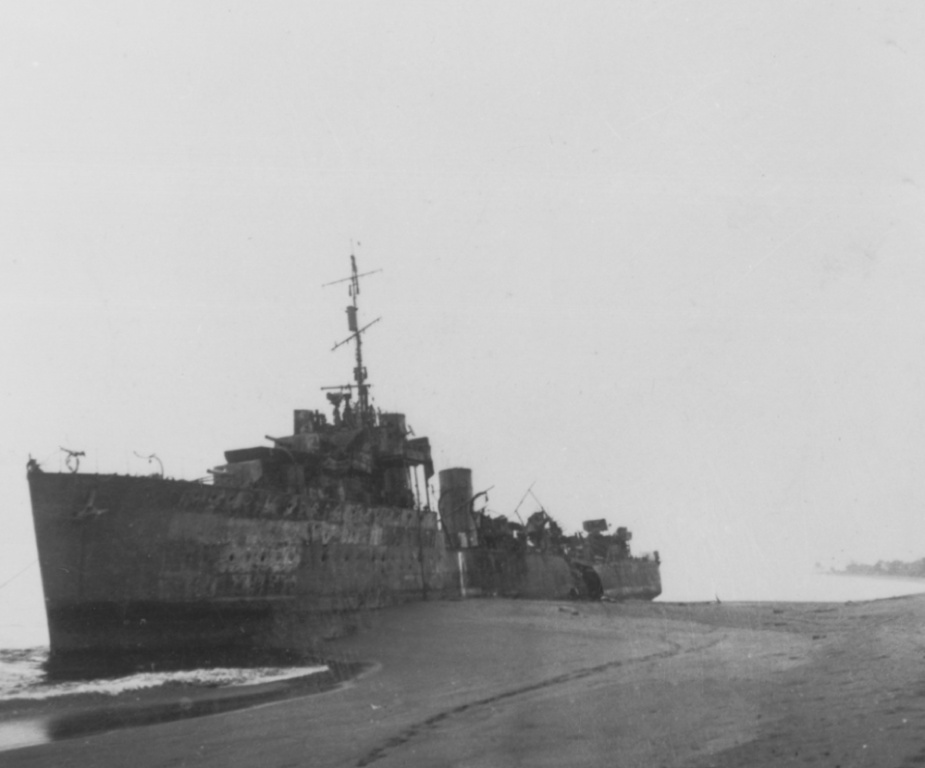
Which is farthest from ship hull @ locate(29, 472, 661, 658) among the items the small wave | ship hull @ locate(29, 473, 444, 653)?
the small wave

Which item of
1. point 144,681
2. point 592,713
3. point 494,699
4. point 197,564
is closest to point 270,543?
point 197,564

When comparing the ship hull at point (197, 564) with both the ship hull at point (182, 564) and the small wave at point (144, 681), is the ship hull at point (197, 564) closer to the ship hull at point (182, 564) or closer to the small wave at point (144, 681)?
the ship hull at point (182, 564)

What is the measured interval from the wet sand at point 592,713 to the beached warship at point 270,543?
4515 millimetres

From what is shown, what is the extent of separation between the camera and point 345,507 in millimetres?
21656

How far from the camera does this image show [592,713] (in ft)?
23.0

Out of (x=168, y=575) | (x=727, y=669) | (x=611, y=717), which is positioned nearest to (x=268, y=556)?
(x=168, y=575)

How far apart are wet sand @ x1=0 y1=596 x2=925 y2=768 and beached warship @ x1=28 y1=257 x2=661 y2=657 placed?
4515mm

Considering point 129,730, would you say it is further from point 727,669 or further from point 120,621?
point 120,621

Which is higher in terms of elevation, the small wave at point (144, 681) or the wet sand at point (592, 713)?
the wet sand at point (592, 713)

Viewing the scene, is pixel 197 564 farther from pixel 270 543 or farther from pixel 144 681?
pixel 144 681

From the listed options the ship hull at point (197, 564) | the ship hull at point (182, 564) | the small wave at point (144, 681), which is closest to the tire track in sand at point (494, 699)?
the small wave at point (144, 681)

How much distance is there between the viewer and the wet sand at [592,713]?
5.13 meters

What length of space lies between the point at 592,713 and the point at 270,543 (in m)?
13.2

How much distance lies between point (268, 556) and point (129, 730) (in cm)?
1015
